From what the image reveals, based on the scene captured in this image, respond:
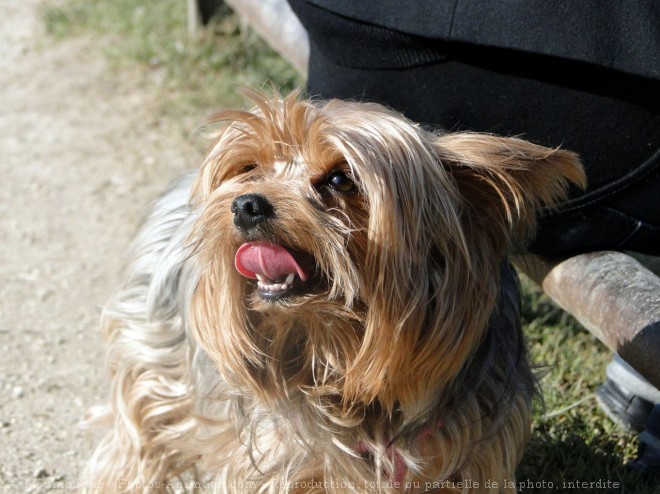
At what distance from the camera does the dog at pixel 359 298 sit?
2068 mm

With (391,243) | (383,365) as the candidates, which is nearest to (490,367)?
(383,365)

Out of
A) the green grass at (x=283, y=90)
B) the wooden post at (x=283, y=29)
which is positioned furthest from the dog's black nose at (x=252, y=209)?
the wooden post at (x=283, y=29)

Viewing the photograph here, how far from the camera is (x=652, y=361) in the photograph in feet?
7.50

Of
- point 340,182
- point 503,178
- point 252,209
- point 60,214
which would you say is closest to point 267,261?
point 252,209

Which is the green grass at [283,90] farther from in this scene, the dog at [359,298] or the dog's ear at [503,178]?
the dog's ear at [503,178]

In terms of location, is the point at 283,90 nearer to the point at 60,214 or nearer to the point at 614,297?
the point at 60,214

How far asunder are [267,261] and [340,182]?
0.76 feet

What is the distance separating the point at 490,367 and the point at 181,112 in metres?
3.44

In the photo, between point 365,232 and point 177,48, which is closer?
point 365,232

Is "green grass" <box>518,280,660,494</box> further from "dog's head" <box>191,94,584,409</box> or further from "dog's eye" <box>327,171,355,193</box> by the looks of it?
"dog's eye" <box>327,171,355,193</box>

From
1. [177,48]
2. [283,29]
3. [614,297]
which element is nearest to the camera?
[614,297]

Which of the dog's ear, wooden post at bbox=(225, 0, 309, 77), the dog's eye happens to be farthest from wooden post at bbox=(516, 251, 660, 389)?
wooden post at bbox=(225, 0, 309, 77)

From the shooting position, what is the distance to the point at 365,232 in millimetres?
2104

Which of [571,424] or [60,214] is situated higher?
[571,424]
